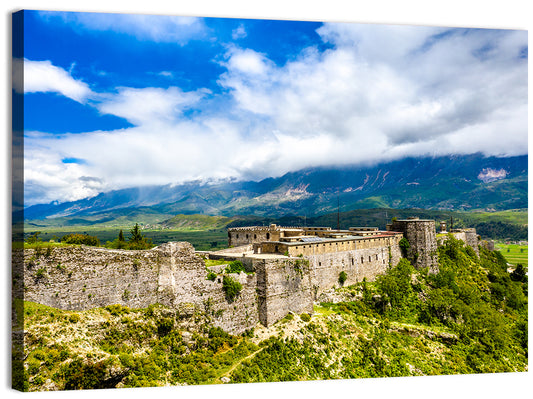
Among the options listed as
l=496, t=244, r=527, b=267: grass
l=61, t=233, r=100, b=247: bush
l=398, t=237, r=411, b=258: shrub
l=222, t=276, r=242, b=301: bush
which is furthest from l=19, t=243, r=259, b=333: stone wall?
l=496, t=244, r=527, b=267: grass

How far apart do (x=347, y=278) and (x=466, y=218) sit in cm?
14665

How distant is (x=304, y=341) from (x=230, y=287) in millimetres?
5492

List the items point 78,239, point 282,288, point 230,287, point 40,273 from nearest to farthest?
point 40,273
point 230,287
point 78,239
point 282,288

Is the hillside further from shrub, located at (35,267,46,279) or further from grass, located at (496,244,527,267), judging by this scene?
grass, located at (496,244,527,267)

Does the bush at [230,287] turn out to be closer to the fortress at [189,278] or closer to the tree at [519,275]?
the fortress at [189,278]

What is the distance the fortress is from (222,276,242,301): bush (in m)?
0.13

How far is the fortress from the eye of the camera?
51.2 ft

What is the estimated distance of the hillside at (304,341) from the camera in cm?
1450

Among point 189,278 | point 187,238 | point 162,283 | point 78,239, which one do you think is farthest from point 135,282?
point 187,238

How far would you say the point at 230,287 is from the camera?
20.8 metres

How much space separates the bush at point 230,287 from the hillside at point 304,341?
5.86ft

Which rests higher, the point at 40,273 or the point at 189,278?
the point at 40,273

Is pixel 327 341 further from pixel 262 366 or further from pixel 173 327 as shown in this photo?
pixel 173 327

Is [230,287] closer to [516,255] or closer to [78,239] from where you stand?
[78,239]
